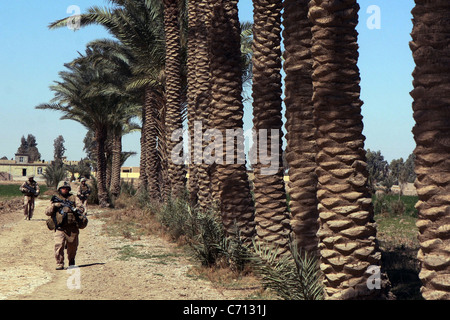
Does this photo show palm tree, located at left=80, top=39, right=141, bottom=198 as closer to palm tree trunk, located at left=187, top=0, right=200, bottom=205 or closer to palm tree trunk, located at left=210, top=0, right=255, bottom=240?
palm tree trunk, located at left=187, top=0, right=200, bottom=205

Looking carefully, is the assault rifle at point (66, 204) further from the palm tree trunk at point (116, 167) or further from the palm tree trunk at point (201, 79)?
the palm tree trunk at point (116, 167)

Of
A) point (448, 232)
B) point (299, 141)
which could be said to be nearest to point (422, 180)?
point (448, 232)

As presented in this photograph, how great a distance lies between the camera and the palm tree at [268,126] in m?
10.6

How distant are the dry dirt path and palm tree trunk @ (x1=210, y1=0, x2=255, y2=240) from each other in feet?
5.54

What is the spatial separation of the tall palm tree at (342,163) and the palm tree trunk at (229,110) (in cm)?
431

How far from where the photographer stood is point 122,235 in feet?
58.5

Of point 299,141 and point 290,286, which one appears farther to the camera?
point 299,141

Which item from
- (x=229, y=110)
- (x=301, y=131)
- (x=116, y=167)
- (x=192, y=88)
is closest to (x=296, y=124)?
(x=301, y=131)

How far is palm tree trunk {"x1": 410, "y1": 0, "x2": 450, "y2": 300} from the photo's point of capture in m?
5.86

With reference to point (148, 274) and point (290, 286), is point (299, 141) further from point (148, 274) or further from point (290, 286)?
point (148, 274)

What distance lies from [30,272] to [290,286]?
605 cm

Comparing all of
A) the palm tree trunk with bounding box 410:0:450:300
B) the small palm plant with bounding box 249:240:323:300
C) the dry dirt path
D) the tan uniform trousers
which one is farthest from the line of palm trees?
the tan uniform trousers

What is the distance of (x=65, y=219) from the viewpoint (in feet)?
37.2

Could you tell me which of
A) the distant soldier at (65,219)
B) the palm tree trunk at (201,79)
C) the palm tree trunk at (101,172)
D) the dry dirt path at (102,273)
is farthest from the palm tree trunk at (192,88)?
the palm tree trunk at (101,172)
